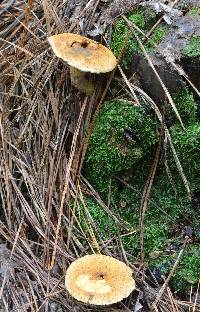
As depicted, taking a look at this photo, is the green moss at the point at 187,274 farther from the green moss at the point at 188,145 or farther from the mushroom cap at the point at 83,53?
the mushroom cap at the point at 83,53

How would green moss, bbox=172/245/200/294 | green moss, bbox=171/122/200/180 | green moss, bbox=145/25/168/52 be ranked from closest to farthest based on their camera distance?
green moss, bbox=172/245/200/294, green moss, bbox=171/122/200/180, green moss, bbox=145/25/168/52

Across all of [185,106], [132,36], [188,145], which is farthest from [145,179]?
[132,36]

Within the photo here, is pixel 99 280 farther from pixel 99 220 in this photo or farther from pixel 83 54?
pixel 83 54

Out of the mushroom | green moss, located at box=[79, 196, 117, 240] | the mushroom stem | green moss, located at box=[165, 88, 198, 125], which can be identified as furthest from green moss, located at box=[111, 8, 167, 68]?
green moss, located at box=[79, 196, 117, 240]

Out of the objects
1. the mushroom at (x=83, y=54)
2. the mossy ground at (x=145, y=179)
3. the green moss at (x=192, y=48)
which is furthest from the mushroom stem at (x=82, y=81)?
the green moss at (x=192, y=48)

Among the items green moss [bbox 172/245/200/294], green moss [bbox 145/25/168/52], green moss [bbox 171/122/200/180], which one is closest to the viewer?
green moss [bbox 172/245/200/294]

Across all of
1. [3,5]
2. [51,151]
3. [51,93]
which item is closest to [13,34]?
[3,5]

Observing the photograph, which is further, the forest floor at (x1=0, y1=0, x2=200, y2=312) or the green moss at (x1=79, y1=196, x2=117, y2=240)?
the green moss at (x1=79, y1=196, x2=117, y2=240)

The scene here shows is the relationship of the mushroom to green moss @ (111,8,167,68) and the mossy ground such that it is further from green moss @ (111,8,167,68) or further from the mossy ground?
the mossy ground
